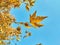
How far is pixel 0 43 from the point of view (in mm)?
5152

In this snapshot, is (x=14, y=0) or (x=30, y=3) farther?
(x=30, y=3)

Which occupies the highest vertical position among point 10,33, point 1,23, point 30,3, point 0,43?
point 30,3

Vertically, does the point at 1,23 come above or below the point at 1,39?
above

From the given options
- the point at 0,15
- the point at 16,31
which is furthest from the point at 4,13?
the point at 16,31

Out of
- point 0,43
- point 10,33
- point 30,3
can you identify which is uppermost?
point 30,3

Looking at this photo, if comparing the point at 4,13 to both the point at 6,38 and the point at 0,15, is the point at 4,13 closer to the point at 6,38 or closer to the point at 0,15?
the point at 0,15

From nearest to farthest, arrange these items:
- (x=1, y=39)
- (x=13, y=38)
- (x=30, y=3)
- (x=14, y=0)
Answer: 1. (x=14, y=0)
2. (x=30, y=3)
3. (x=1, y=39)
4. (x=13, y=38)

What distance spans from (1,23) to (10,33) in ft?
1.59

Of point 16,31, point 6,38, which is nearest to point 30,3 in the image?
point 16,31

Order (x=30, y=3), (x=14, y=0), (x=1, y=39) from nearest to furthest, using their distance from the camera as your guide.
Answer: (x=14, y=0) → (x=30, y=3) → (x=1, y=39)

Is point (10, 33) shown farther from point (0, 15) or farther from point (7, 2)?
point (7, 2)

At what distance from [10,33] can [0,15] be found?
688mm

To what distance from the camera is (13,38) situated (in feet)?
17.7

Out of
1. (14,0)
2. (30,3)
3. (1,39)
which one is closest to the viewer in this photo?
(14,0)
